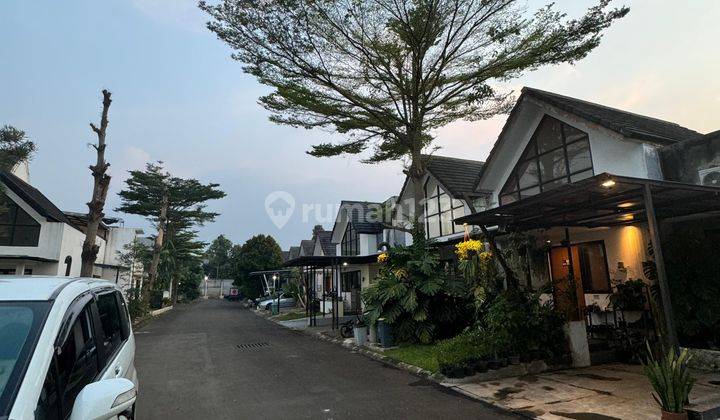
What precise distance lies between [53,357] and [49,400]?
24 centimetres

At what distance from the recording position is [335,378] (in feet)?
25.9

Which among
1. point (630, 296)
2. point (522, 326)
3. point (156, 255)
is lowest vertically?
point (522, 326)

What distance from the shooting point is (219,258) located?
254 ft

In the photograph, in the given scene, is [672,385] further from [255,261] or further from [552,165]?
[255,261]

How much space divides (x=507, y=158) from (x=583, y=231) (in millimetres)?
3218

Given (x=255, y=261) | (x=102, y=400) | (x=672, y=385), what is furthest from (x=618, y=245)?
(x=255, y=261)

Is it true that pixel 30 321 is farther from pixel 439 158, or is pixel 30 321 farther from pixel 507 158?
A: pixel 439 158

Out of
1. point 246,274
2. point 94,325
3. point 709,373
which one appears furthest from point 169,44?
point 246,274

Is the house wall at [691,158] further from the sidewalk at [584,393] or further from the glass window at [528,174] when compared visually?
the sidewalk at [584,393]

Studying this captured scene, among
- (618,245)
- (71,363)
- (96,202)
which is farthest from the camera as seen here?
(96,202)

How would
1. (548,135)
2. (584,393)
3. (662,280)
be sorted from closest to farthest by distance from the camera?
(662,280) < (584,393) < (548,135)

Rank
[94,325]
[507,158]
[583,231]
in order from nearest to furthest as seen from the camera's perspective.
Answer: [94,325], [583,231], [507,158]

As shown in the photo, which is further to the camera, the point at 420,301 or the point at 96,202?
the point at 420,301

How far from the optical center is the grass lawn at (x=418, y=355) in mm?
8414
